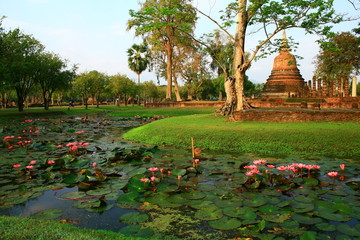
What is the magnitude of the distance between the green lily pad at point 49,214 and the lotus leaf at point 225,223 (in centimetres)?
166

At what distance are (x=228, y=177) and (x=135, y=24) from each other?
27.6m

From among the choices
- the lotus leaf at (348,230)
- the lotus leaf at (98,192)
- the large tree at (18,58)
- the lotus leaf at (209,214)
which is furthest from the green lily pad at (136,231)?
the large tree at (18,58)

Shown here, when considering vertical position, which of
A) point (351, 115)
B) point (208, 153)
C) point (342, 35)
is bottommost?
point (208, 153)

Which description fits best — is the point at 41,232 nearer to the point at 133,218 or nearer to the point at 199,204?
the point at 133,218

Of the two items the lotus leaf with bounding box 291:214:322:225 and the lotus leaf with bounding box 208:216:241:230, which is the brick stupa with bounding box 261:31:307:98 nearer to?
the lotus leaf with bounding box 291:214:322:225

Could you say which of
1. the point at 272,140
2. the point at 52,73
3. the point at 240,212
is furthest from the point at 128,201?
the point at 52,73

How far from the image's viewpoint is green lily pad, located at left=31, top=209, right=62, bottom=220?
2.89 m

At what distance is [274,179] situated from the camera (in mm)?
3824

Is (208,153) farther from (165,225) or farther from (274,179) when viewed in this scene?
(165,225)

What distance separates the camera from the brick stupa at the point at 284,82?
1283 inches

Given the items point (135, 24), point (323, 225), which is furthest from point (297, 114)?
point (135, 24)

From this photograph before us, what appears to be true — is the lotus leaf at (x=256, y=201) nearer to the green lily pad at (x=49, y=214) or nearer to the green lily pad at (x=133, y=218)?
the green lily pad at (x=133, y=218)

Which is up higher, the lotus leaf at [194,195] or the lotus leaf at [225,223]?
the lotus leaf at [194,195]

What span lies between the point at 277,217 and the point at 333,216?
566 millimetres
